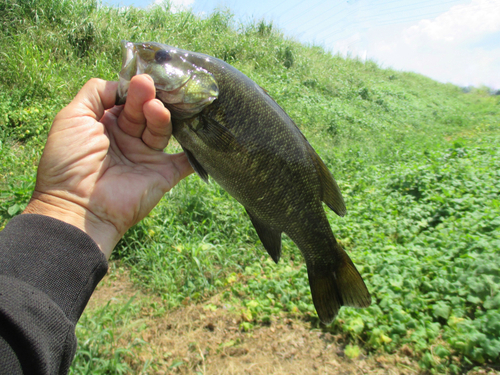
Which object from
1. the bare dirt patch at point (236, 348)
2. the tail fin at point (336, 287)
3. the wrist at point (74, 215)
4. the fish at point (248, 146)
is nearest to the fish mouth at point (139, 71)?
the fish at point (248, 146)

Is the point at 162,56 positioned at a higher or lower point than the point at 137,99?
higher

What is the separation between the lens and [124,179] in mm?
2111

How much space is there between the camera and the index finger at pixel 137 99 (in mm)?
1834

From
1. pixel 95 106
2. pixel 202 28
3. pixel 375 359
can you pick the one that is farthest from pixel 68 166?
pixel 202 28

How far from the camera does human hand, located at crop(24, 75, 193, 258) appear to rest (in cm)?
186

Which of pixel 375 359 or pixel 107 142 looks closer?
pixel 107 142

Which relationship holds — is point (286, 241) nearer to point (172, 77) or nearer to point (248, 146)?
point (248, 146)

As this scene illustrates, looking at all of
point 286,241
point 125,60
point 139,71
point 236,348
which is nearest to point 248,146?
point 139,71

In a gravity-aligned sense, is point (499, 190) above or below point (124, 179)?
above

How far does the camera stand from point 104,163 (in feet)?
6.85

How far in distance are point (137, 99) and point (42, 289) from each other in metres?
1.10

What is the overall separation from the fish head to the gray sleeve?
36.6 inches

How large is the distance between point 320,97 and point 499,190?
7930mm

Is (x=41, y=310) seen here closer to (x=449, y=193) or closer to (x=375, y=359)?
(x=375, y=359)
